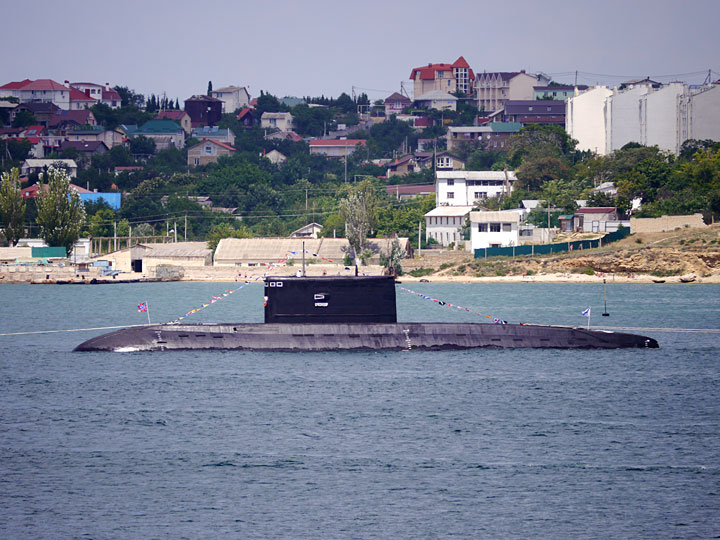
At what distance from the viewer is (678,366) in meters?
41.7

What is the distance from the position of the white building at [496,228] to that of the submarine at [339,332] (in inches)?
2094

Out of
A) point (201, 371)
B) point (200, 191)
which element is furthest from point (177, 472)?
point (200, 191)

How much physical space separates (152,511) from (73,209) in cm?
8460

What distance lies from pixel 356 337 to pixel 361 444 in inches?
514

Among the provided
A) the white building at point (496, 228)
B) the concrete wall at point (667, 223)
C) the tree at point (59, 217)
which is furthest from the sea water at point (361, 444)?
the tree at point (59, 217)

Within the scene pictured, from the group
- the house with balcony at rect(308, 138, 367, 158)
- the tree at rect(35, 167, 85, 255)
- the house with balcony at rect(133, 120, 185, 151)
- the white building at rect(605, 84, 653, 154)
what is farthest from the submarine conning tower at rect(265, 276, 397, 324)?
the house with balcony at rect(133, 120, 185, 151)

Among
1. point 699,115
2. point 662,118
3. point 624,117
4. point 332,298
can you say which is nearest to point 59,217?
point 332,298

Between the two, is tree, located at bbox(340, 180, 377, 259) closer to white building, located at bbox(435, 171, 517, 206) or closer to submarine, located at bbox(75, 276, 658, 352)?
white building, located at bbox(435, 171, 517, 206)

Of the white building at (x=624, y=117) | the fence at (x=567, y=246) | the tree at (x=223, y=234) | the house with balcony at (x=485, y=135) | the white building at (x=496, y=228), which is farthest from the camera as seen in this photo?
the house with balcony at (x=485, y=135)

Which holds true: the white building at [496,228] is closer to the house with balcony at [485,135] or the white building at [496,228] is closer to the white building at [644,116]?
the white building at [644,116]

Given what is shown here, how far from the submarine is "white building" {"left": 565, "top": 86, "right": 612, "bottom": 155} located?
102 metres

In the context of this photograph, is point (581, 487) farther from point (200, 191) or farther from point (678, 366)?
point (200, 191)

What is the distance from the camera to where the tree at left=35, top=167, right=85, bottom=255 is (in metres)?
101

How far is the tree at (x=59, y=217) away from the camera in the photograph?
10069 centimetres
